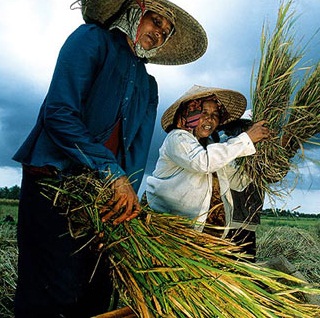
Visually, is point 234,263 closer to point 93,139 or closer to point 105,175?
point 105,175

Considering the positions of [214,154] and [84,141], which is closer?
[84,141]

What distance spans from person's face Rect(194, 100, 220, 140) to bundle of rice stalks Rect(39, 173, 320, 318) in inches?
46.0

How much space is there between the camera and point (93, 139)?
177 cm

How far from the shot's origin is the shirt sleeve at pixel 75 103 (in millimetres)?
1716

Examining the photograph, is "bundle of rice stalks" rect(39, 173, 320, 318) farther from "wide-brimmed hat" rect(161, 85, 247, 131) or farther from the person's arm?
"wide-brimmed hat" rect(161, 85, 247, 131)

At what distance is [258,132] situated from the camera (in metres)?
2.69

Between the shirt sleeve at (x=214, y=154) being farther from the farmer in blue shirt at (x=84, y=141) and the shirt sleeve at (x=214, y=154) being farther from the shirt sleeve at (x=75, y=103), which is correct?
the shirt sleeve at (x=75, y=103)

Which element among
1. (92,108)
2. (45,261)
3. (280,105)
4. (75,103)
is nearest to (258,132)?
(280,105)

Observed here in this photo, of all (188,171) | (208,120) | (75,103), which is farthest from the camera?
(208,120)

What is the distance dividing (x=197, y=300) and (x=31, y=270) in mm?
625

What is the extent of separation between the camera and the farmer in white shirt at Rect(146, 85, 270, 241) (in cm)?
266

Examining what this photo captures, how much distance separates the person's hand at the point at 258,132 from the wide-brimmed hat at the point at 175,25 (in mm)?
487

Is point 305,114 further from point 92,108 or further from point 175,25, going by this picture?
point 92,108

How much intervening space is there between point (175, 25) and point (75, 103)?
0.86m
